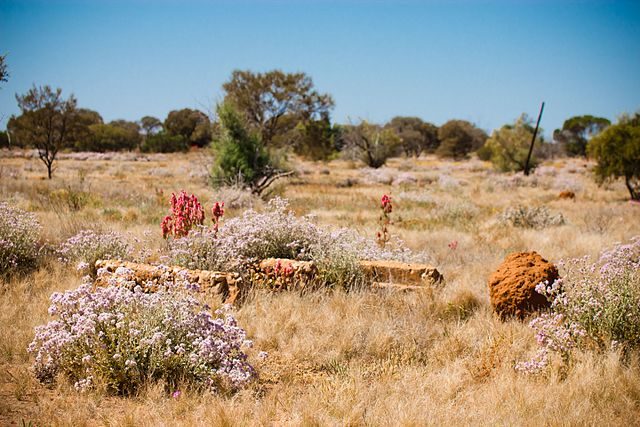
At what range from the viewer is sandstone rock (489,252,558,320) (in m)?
5.15

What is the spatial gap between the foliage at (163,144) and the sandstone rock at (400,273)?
164 feet

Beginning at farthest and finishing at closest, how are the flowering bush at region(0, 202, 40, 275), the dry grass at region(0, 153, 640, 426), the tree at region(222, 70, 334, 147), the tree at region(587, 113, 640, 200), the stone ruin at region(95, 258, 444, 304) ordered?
the tree at region(222, 70, 334, 147)
the tree at region(587, 113, 640, 200)
the flowering bush at region(0, 202, 40, 275)
the stone ruin at region(95, 258, 444, 304)
the dry grass at region(0, 153, 640, 426)

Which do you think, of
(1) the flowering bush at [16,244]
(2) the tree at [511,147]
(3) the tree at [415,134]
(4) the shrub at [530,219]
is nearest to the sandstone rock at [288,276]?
(1) the flowering bush at [16,244]

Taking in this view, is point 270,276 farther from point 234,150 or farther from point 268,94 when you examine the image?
point 268,94

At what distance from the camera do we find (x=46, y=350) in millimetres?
3582

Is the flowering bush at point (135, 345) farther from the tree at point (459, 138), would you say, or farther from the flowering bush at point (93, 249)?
the tree at point (459, 138)

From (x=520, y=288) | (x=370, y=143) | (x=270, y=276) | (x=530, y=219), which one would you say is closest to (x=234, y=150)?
(x=530, y=219)

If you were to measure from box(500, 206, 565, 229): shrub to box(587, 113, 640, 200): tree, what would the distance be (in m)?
8.36

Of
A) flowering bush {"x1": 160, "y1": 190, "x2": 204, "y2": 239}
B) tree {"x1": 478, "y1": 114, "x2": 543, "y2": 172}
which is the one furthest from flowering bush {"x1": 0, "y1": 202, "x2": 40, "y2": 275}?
tree {"x1": 478, "y1": 114, "x2": 543, "y2": 172}

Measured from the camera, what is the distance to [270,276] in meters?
5.81

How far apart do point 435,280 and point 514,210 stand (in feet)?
24.9

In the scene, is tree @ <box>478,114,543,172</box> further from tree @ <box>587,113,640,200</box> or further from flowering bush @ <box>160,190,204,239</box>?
flowering bush @ <box>160,190,204,239</box>

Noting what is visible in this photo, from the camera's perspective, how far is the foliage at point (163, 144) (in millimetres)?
52281

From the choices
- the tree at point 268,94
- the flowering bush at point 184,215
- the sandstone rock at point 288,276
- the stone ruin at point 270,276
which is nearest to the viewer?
the stone ruin at point 270,276
